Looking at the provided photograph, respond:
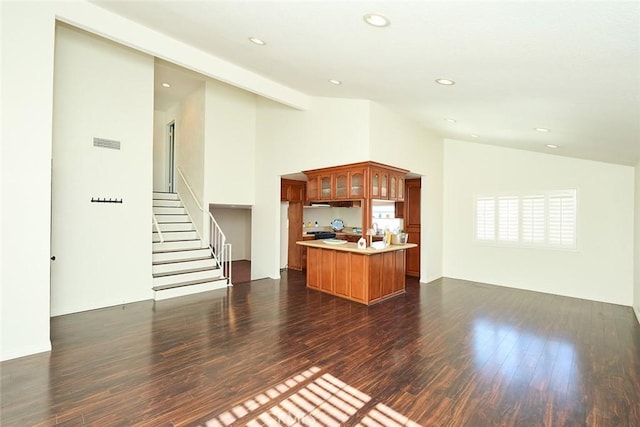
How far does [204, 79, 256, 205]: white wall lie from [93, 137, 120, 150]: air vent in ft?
6.28

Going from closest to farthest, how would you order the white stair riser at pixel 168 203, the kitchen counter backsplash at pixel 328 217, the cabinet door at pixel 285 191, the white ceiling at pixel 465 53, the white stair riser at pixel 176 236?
1. the white ceiling at pixel 465 53
2. the white stair riser at pixel 176 236
3. the white stair riser at pixel 168 203
4. the cabinet door at pixel 285 191
5. the kitchen counter backsplash at pixel 328 217

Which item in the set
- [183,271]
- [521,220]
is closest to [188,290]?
[183,271]

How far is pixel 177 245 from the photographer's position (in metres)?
6.27

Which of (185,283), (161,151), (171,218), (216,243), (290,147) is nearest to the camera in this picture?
(185,283)

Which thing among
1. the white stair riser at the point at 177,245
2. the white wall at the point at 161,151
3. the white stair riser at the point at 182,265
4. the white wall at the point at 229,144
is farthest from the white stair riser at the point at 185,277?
the white wall at the point at 161,151

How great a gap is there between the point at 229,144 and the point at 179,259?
108 inches

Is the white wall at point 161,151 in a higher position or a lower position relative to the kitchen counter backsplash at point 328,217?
higher

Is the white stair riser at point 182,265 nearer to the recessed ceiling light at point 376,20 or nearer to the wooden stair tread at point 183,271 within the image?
the wooden stair tread at point 183,271

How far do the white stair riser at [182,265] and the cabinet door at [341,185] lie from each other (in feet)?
9.53

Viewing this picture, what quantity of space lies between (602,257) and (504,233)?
152 centimetres

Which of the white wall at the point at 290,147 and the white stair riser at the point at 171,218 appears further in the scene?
the white stair riser at the point at 171,218

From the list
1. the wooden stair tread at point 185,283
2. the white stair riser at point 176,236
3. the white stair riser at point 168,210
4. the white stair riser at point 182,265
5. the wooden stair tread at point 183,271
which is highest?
the white stair riser at point 168,210

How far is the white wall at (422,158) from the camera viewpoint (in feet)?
17.0

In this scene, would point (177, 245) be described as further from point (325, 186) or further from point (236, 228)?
point (236, 228)
